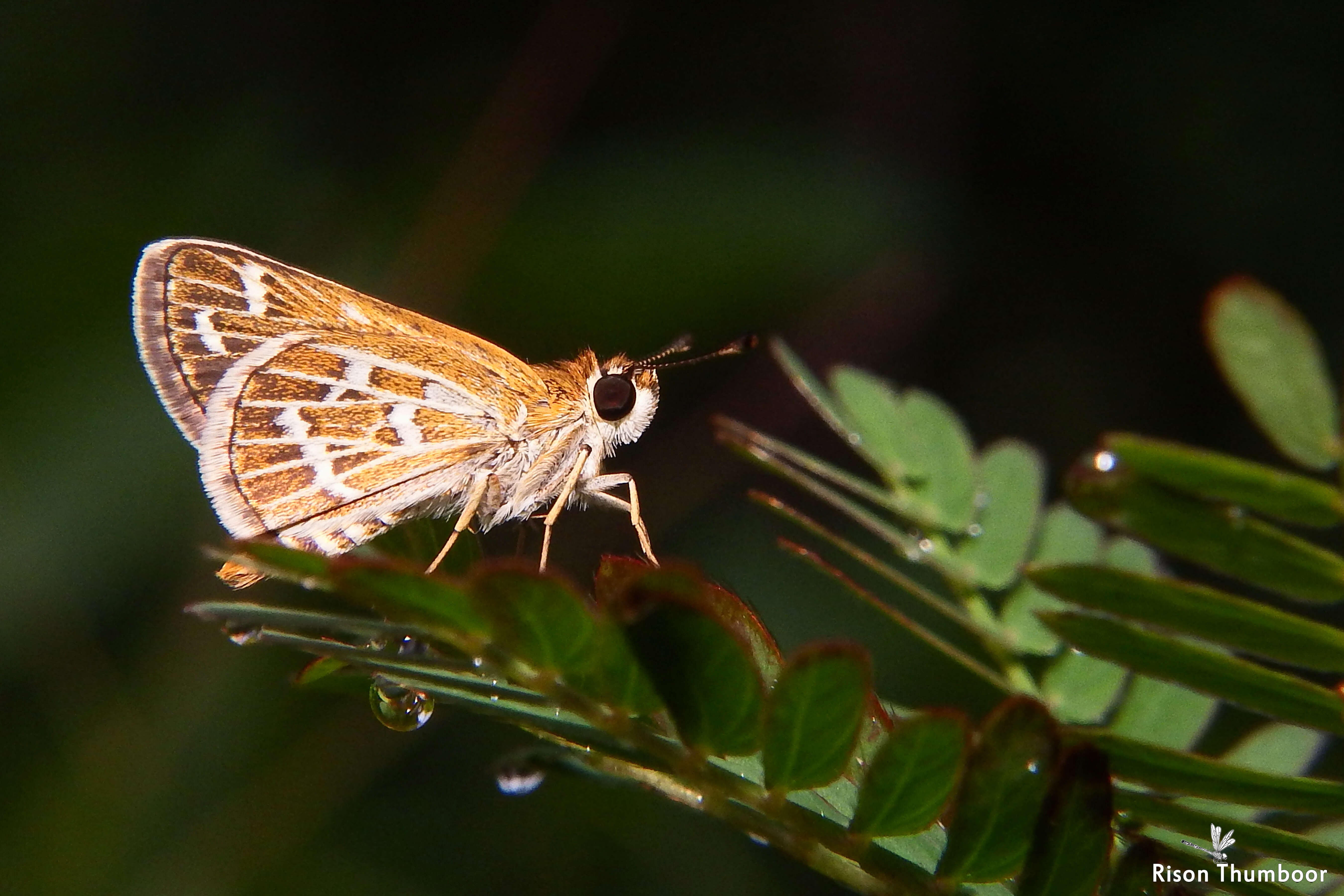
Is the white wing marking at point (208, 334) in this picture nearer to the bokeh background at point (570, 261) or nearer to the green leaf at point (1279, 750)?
the bokeh background at point (570, 261)

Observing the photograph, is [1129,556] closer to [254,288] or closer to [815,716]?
[815,716]

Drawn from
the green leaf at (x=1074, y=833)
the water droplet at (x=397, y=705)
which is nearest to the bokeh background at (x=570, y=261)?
the water droplet at (x=397, y=705)

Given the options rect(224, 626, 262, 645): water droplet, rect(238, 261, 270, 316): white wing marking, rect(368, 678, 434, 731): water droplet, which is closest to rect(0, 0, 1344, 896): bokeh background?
rect(238, 261, 270, 316): white wing marking

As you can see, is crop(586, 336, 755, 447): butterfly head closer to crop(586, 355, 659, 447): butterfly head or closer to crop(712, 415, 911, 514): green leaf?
crop(586, 355, 659, 447): butterfly head

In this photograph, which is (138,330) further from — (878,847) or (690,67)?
(690,67)

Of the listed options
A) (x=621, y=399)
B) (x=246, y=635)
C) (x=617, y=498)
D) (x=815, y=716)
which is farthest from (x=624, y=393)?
(x=815, y=716)
